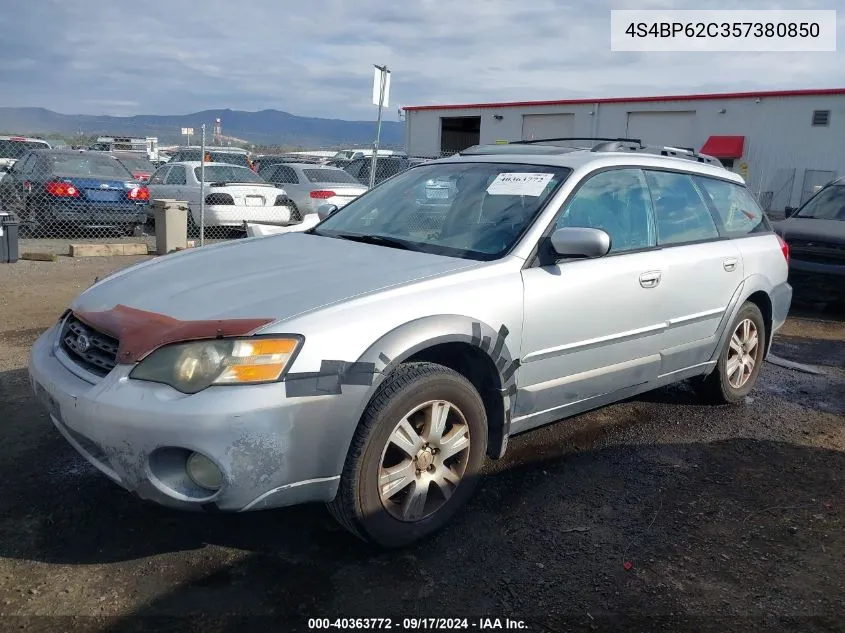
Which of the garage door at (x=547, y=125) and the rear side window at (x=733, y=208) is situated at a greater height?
the garage door at (x=547, y=125)

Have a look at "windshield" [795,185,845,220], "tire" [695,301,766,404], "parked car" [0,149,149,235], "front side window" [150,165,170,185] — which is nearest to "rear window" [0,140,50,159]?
"front side window" [150,165,170,185]

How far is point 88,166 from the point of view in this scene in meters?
12.3

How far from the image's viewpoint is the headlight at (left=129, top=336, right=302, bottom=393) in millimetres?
2596

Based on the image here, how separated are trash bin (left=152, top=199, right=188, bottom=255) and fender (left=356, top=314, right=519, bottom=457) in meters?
8.00

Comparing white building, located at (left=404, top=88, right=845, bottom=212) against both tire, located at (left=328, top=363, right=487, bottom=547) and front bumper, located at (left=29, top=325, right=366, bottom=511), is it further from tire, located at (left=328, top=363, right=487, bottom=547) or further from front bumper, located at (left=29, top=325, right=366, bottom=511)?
front bumper, located at (left=29, top=325, right=366, bottom=511)

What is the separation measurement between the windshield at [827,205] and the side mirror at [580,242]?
7198 millimetres

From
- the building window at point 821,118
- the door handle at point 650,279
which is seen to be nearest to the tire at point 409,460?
the door handle at point 650,279

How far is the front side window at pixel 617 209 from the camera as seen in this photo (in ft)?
12.4

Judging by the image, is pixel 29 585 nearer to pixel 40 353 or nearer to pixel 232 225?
pixel 40 353

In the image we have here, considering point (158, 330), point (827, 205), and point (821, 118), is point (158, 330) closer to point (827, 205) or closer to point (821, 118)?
point (827, 205)

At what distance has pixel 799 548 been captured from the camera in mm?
3244

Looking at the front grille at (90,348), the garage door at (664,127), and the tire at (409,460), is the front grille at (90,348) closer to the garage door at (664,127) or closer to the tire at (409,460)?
the tire at (409,460)

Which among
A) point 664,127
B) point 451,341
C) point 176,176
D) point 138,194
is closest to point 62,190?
point 138,194

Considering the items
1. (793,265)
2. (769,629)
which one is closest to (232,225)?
(793,265)
